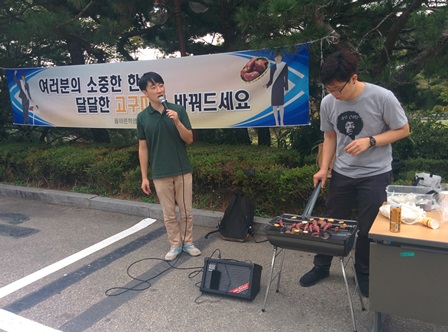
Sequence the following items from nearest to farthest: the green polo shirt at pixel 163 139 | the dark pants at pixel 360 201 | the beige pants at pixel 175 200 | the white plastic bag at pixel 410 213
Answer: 1. the white plastic bag at pixel 410 213
2. the dark pants at pixel 360 201
3. the green polo shirt at pixel 163 139
4. the beige pants at pixel 175 200

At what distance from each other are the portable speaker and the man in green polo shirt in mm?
702

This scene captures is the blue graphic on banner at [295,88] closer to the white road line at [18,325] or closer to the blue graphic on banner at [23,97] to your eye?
the white road line at [18,325]

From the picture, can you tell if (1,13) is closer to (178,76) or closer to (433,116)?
(178,76)

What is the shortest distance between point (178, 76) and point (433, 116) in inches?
142

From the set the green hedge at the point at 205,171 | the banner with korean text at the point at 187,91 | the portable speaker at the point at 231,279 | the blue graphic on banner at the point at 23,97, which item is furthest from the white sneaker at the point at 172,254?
the blue graphic on banner at the point at 23,97

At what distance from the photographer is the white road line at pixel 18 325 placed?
2623 mm

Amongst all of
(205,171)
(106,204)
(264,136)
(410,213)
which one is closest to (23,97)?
(106,204)

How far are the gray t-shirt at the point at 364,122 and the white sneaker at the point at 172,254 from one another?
5.93 ft

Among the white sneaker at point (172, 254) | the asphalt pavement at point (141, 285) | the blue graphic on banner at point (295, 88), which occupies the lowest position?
the asphalt pavement at point (141, 285)

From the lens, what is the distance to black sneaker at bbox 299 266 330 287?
3029 millimetres

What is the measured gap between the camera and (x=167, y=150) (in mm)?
3445

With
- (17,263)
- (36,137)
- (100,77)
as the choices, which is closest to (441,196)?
(17,263)

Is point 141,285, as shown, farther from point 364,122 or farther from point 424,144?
point 424,144

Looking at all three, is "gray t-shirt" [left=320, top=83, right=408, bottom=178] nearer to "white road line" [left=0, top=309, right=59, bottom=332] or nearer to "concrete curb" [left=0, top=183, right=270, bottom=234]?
"concrete curb" [left=0, top=183, right=270, bottom=234]
